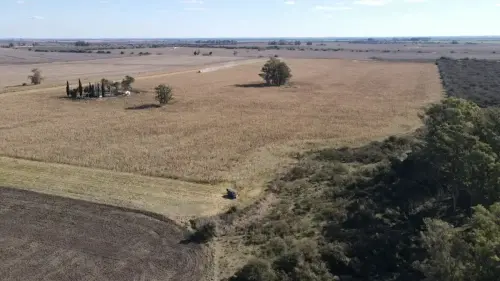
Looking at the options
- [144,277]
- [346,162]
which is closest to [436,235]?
[144,277]

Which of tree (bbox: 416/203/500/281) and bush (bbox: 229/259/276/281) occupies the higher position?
tree (bbox: 416/203/500/281)

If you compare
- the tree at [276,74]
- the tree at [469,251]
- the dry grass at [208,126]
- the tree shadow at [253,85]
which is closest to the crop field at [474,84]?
the dry grass at [208,126]

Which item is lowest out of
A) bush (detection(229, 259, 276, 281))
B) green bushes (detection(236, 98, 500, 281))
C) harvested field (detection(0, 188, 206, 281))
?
harvested field (detection(0, 188, 206, 281))

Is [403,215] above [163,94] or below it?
below

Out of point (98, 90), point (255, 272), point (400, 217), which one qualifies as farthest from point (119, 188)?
point (98, 90)

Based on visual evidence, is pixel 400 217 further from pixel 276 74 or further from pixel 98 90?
pixel 276 74

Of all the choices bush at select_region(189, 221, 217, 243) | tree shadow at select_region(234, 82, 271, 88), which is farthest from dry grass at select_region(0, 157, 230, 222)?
tree shadow at select_region(234, 82, 271, 88)

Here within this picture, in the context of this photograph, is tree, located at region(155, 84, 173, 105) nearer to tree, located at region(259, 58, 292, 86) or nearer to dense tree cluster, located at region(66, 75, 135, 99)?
dense tree cluster, located at region(66, 75, 135, 99)

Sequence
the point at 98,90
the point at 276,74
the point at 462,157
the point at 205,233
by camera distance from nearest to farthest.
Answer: the point at 462,157 → the point at 205,233 → the point at 98,90 → the point at 276,74
